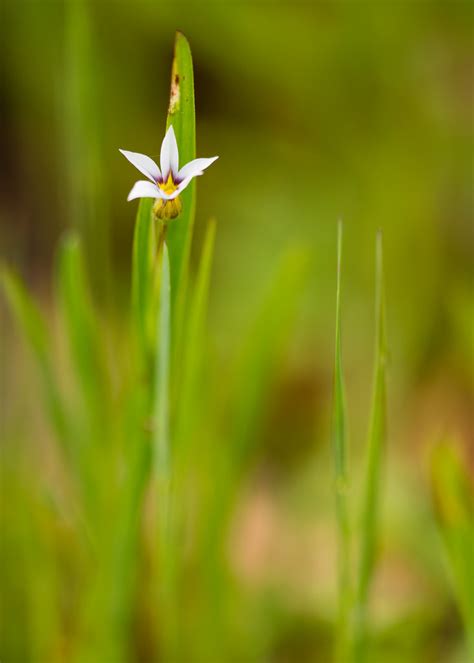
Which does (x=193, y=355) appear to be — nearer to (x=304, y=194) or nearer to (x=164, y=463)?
(x=164, y=463)

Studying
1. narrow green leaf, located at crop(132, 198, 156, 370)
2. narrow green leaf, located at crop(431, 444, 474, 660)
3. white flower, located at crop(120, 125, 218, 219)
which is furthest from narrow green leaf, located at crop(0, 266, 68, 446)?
narrow green leaf, located at crop(431, 444, 474, 660)

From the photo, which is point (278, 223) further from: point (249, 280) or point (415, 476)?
point (415, 476)

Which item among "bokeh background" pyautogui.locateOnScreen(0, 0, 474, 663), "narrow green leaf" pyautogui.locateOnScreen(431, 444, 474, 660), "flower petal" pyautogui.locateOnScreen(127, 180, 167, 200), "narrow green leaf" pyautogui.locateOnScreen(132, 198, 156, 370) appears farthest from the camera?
"bokeh background" pyautogui.locateOnScreen(0, 0, 474, 663)

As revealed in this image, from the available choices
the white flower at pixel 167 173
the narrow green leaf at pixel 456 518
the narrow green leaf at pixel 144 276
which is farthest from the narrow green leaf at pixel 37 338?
the narrow green leaf at pixel 456 518

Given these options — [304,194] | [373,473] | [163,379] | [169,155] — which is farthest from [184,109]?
[304,194]

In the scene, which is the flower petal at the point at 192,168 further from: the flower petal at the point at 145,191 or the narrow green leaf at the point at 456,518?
the narrow green leaf at the point at 456,518

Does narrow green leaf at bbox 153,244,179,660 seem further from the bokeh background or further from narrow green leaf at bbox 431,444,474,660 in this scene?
the bokeh background

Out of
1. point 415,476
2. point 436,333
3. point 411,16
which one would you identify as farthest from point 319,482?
point 411,16
